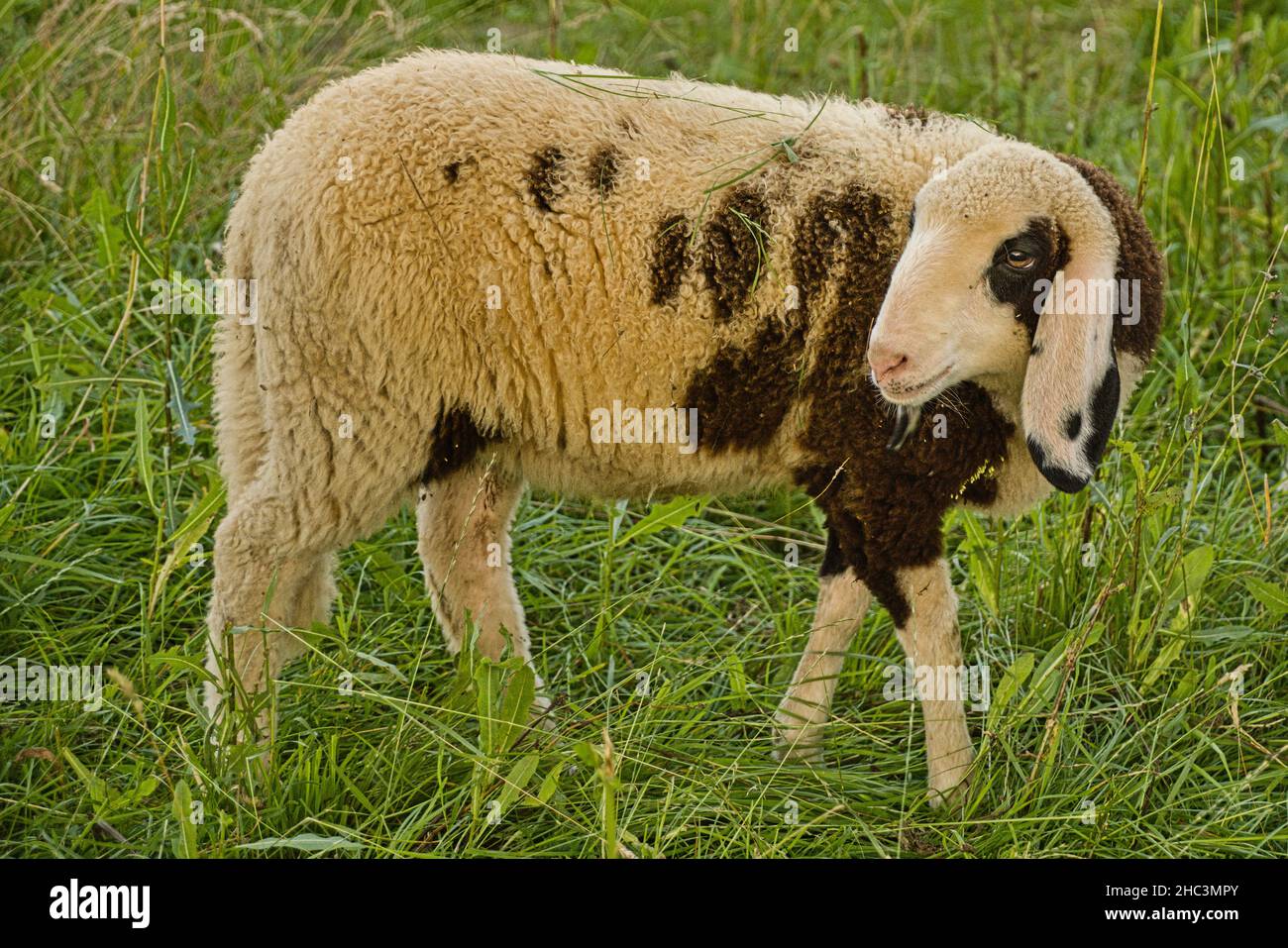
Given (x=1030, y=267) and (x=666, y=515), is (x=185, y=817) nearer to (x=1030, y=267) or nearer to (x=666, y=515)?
(x=666, y=515)

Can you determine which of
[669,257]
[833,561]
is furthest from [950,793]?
[669,257]

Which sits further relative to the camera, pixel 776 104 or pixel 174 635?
pixel 174 635

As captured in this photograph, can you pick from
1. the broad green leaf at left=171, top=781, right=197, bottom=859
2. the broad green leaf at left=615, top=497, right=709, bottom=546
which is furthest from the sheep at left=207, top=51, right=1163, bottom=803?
the broad green leaf at left=171, top=781, right=197, bottom=859

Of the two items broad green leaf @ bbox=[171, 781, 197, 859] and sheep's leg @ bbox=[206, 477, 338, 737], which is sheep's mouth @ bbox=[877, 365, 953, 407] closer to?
sheep's leg @ bbox=[206, 477, 338, 737]

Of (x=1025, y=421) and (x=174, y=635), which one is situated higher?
(x=1025, y=421)

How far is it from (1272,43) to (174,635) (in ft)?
14.2

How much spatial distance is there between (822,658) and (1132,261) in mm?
1229

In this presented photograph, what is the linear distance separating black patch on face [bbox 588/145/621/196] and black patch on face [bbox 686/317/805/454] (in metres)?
0.46

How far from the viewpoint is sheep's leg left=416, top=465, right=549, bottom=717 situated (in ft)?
12.1

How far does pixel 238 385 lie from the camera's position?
3412 mm

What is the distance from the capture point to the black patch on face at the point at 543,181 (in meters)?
3.20

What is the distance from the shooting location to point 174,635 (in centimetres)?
384
